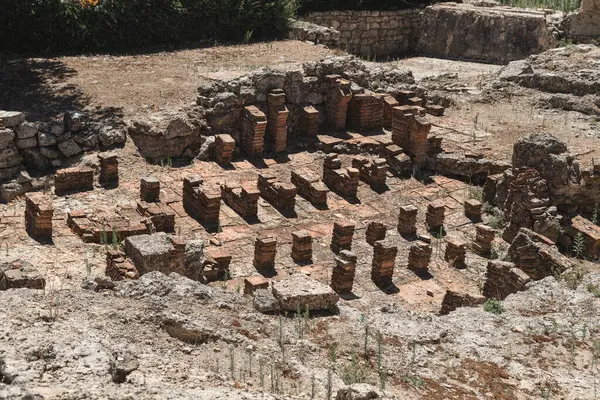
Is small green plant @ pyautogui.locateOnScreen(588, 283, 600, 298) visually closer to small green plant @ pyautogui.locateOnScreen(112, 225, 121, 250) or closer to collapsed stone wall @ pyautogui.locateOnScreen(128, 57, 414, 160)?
small green plant @ pyautogui.locateOnScreen(112, 225, 121, 250)

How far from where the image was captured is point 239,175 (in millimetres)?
13789

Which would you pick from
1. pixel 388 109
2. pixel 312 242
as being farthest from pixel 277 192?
pixel 388 109

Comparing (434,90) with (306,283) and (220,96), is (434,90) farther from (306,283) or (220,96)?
(306,283)

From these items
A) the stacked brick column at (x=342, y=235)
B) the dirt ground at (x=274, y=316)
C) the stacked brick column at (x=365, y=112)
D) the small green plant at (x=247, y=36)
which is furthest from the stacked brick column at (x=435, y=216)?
the small green plant at (x=247, y=36)

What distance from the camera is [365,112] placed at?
15.7 metres

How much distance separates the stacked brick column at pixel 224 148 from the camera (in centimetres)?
1388

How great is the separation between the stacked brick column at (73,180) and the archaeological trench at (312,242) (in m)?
0.04

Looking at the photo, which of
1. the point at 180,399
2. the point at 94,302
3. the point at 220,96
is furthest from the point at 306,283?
the point at 220,96

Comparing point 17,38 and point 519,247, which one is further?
point 17,38

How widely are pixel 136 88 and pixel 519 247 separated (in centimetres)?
672

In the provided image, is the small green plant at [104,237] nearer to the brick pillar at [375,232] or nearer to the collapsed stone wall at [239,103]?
the collapsed stone wall at [239,103]

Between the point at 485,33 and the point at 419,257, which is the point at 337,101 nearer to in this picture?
the point at 419,257

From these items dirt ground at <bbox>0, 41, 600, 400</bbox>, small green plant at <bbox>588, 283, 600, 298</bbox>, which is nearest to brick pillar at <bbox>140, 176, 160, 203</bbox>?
dirt ground at <bbox>0, 41, 600, 400</bbox>

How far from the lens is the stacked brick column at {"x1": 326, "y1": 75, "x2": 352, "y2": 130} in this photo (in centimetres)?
1540
